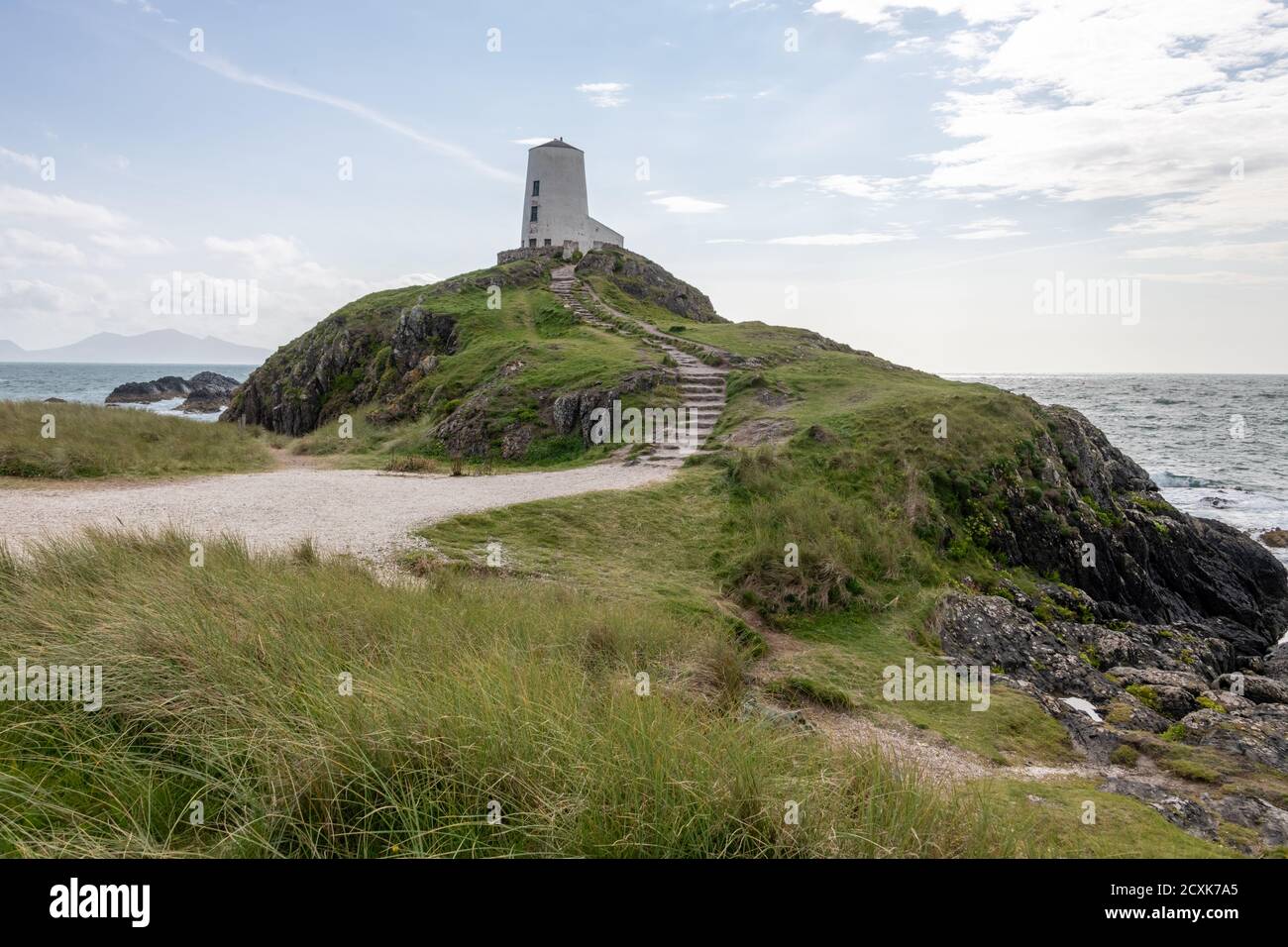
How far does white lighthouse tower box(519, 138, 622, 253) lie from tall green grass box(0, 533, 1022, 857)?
58611mm

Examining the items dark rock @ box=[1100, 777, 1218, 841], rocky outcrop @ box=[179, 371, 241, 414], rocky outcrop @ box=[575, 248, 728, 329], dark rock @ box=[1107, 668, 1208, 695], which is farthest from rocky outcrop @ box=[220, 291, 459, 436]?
rocky outcrop @ box=[179, 371, 241, 414]

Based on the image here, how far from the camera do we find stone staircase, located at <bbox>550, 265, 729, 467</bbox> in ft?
72.7

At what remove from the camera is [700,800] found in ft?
11.8

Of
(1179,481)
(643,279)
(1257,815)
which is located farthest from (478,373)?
(1179,481)

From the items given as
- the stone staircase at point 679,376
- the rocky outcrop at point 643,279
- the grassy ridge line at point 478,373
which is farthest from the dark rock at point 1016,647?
the rocky outcrop at point 643,279

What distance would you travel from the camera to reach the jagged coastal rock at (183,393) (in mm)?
86375

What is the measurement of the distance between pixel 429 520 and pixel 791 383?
17133 mm

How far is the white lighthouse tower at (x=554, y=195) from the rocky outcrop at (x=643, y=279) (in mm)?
7586

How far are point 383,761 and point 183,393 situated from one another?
4924 inches

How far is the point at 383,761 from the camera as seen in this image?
3.88 metres

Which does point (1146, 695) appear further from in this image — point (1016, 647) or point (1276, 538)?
point (1276, 538)

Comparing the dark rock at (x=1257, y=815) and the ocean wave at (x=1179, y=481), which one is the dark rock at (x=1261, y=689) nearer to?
the dark rock at (x=1257, y=815)
